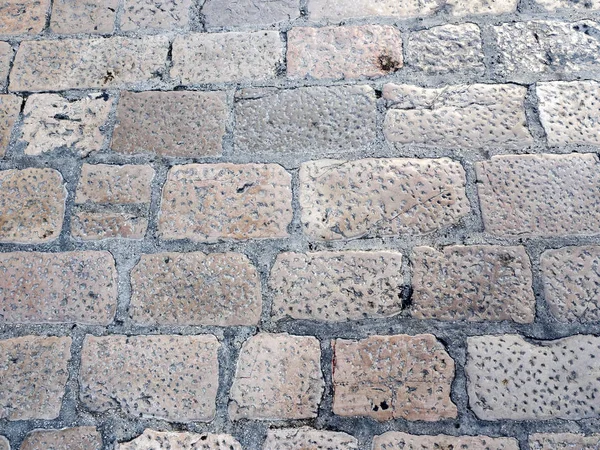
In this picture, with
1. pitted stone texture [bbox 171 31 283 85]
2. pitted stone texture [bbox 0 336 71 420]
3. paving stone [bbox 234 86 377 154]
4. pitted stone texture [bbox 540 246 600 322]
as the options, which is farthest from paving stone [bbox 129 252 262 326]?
pitted stone texture [bbox 540 246 600 322]

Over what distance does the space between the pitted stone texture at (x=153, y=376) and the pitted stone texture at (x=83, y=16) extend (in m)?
0.89

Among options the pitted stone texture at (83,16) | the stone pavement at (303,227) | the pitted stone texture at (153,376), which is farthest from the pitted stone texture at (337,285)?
the pitted stone texture at (83,16)

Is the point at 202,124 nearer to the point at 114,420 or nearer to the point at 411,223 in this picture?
the point at 411,223

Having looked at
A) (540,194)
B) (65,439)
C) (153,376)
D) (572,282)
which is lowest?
(65,439)

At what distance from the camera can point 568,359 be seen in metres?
1.12

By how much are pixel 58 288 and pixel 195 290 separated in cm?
32

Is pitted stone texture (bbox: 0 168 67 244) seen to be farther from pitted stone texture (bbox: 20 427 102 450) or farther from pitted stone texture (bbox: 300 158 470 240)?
pitted stone texture (bbox: 300 158 470 240)

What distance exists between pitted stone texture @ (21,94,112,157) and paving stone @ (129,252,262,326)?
1.21ft

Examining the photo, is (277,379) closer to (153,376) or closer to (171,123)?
(153,376)

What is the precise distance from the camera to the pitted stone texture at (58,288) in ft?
3.95

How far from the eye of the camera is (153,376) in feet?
3.76

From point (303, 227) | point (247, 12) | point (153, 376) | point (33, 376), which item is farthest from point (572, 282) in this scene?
point (33, 376)

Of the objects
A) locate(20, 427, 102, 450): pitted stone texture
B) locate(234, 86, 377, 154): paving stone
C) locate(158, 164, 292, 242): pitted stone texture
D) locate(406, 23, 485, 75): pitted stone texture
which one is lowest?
locate(20, 427, 102, 450): pitted stone texture

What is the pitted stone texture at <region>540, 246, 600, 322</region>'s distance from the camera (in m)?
1.16
